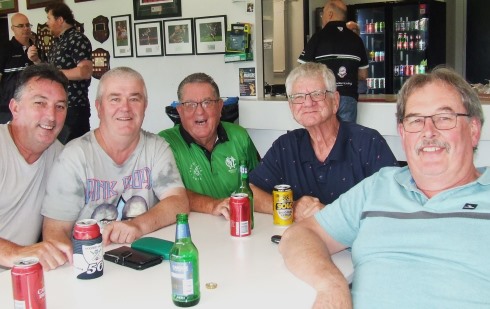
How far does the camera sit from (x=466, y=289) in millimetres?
1460

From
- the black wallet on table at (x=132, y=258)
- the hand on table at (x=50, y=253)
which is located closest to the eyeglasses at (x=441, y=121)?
the black wallet on table at (x=132, y=258)

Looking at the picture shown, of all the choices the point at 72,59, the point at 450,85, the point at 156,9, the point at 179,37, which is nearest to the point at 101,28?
the point at 156,9

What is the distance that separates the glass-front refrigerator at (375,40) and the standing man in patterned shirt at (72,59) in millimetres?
4547

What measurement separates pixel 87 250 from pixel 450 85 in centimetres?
121

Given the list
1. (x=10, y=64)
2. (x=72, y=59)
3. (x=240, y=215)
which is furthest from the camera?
(x=10, y=64)

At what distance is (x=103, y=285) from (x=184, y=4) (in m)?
4.58

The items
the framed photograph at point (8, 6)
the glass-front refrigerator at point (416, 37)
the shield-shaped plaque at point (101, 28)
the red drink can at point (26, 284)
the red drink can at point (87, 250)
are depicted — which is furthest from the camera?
the glass-front refrigerator at point (416, 37)

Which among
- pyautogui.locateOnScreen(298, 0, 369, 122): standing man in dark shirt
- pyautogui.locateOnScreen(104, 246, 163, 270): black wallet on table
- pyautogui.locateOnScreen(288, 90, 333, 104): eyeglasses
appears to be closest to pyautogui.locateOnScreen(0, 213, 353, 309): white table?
pyautogui.locateOnScreen(104, 246, 163, 270): black wallet on table

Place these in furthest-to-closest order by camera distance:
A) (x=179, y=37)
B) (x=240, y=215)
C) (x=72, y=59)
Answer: (x=179, y=37) → (x=72, y=59) → (x=240, y=215)

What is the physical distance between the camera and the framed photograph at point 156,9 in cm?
576

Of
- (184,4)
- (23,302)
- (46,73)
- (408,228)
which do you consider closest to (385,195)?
(408,228)

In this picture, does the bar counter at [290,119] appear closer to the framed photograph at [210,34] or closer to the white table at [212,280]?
the framed photograph at [210,34]

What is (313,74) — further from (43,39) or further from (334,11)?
(43,39)

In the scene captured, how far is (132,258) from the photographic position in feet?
5.66
